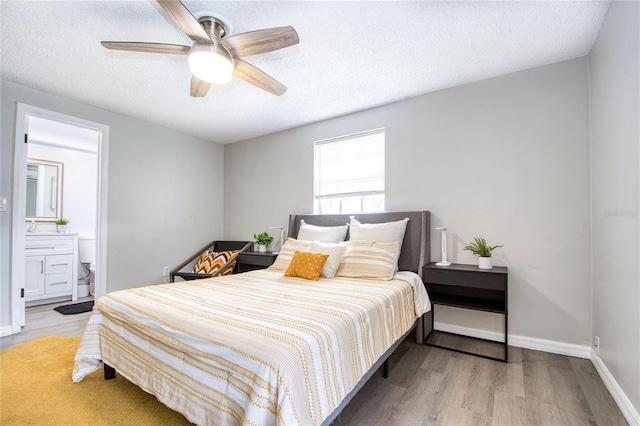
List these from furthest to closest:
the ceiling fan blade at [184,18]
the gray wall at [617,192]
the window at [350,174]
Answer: the window at [350,174] < the gray wall at [617,192] < the ceiling fan blade at [184,18]

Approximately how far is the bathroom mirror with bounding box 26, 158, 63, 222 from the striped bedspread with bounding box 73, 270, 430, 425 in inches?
151

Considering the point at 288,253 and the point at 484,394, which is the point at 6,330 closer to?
the point at 288,253

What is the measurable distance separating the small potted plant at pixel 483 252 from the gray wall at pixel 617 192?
712mm

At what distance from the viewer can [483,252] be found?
2.56 meters

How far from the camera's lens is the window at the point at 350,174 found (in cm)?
345

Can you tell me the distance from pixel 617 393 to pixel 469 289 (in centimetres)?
115

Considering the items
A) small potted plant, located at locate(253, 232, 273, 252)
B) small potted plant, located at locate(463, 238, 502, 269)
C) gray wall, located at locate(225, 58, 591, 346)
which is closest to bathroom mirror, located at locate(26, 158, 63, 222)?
small potted plant, located at locate(253, 232, 273, 252)

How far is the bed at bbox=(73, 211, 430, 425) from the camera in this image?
42.3 inches

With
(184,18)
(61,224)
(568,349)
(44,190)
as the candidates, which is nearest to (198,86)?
(184,18)

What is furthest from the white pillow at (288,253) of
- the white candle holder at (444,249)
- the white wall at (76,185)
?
the white wall at (76,185)

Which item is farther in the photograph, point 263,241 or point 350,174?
point 263,241

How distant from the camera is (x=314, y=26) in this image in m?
2.04

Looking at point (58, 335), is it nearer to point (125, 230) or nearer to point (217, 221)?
point (125, 230)

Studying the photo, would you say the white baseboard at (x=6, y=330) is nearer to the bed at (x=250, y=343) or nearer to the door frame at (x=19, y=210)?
the door frame at (x=19, y=210)
